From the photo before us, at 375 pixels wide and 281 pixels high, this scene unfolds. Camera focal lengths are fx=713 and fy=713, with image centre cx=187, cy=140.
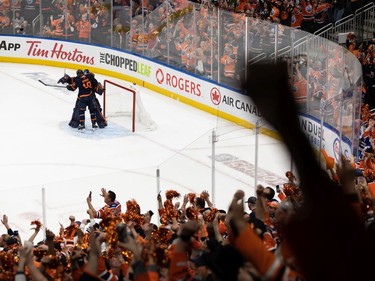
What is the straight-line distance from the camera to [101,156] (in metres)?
11.7

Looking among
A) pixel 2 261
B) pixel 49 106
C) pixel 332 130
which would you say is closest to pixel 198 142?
pixel 332 130

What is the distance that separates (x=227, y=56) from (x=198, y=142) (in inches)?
204

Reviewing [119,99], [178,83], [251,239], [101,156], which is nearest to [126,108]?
[119,99]

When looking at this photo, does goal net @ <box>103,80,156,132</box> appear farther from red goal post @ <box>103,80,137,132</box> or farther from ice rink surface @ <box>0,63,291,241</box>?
ice rink surface @ <box>0,63,291,241</box>

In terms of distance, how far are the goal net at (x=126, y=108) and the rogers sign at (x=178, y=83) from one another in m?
1.49

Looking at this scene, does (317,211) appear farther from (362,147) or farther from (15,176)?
(15,176)

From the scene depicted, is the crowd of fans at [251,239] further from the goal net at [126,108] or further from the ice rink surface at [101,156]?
the goal net at [126,108]

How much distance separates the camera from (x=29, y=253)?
11.1ft

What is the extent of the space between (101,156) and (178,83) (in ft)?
13.0

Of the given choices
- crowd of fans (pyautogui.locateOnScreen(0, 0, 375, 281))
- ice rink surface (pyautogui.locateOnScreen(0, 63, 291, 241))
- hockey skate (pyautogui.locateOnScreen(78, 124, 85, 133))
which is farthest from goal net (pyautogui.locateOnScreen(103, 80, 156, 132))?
crowd of fans (pyautogui.locateOnScreen(0, 0, 375, 281))

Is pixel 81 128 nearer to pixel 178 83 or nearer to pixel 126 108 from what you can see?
pixel 126 108

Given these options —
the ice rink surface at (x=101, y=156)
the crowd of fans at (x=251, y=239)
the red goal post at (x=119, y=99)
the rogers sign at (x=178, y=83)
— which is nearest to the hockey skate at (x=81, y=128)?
the ice rink surface at (x=101, y=156)

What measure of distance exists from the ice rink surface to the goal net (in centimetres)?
12

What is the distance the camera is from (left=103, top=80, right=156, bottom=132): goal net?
13406 millimetres
